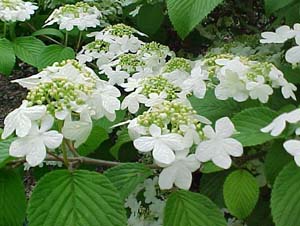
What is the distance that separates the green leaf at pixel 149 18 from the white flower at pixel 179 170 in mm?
1008

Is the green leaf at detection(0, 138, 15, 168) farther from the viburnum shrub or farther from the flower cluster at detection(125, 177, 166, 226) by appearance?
the flower cluster at detection(125, 177, 166, 226)

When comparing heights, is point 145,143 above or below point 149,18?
above

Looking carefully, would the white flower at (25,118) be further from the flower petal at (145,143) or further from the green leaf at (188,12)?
the green leaf at (188,12)

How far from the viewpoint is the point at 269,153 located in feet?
3.12

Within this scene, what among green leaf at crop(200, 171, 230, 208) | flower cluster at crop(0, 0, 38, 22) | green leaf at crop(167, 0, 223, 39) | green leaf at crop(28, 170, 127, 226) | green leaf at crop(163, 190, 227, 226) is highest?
green leaf at crop(167, 0, 223, 39)

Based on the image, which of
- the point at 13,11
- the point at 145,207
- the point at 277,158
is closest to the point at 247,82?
the point at 277,158

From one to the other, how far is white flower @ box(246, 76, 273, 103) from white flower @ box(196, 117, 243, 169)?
0.14 meters

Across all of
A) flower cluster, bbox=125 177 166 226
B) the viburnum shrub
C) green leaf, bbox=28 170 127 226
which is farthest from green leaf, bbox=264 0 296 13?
green leaf, bbox=28 170 127 226

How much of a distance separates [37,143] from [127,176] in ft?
0.55

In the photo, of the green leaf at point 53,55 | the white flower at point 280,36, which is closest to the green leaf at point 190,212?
the white flower at point 280,36

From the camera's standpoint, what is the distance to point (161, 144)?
82 centimetres

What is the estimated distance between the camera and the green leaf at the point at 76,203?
0.84 meters

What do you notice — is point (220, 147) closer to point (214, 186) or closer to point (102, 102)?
point (102, 102)

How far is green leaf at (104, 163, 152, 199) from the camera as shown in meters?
0.94
